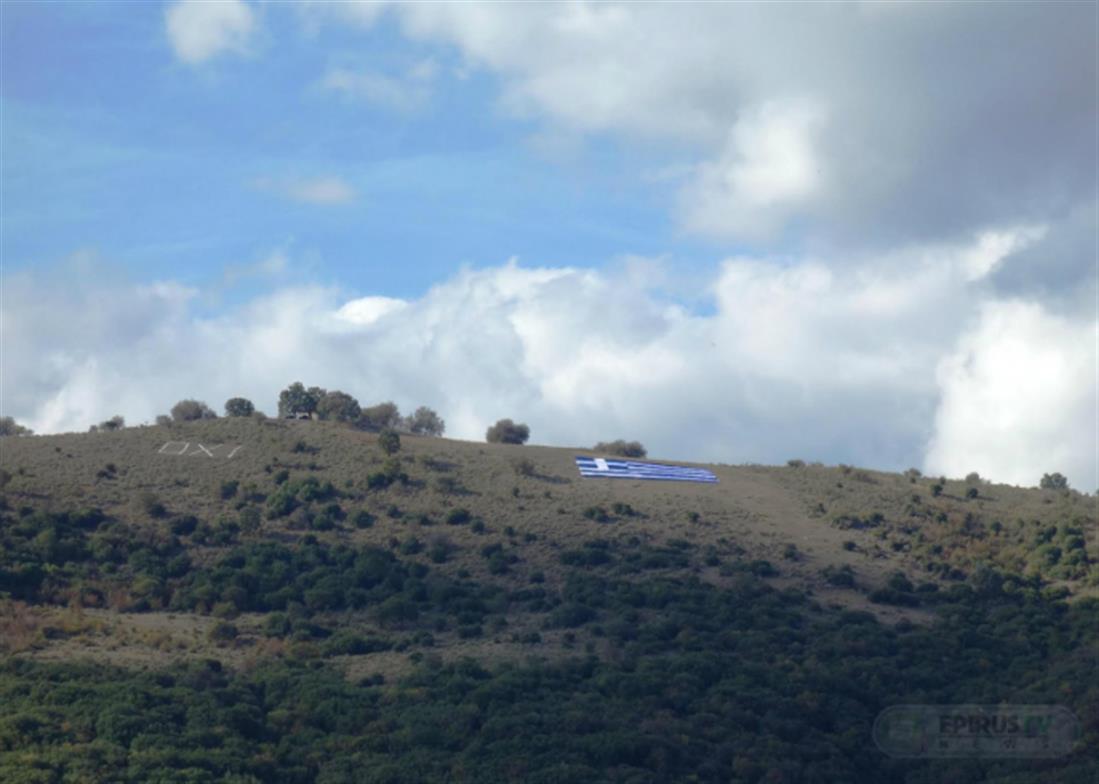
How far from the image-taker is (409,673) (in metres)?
45.9

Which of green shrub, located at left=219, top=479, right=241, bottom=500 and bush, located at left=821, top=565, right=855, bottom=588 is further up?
green shrub, located at left=219, top=479, right=241, bottom=500

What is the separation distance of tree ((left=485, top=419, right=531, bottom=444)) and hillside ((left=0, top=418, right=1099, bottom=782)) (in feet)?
18.0

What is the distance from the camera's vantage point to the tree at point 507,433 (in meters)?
90.9

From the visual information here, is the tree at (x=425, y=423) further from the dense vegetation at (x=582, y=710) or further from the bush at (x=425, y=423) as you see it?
the dense vegetation at (x=582, y=710)

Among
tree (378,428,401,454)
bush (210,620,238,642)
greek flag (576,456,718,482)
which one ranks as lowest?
bush (210,620,238,642)

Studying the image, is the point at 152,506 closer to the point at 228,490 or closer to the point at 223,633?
the point at 228,490

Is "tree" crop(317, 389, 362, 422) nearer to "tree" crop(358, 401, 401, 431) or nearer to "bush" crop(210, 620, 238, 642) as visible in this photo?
"tree" crop(358, 401, 401, 431)

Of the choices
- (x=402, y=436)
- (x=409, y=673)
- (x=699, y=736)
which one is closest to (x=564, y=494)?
(x=402, y=436)

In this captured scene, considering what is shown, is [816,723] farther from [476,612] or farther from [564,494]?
[564,494]

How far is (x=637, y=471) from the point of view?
265ft

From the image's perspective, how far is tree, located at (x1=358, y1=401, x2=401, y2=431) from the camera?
9306cm

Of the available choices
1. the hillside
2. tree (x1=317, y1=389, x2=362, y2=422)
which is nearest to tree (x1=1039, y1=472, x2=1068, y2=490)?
the hillside

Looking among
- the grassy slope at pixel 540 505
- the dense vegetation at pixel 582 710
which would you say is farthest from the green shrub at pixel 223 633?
the dense vegetation at pixel 582 710

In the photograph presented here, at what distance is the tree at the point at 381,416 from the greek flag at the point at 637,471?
1691 cm
